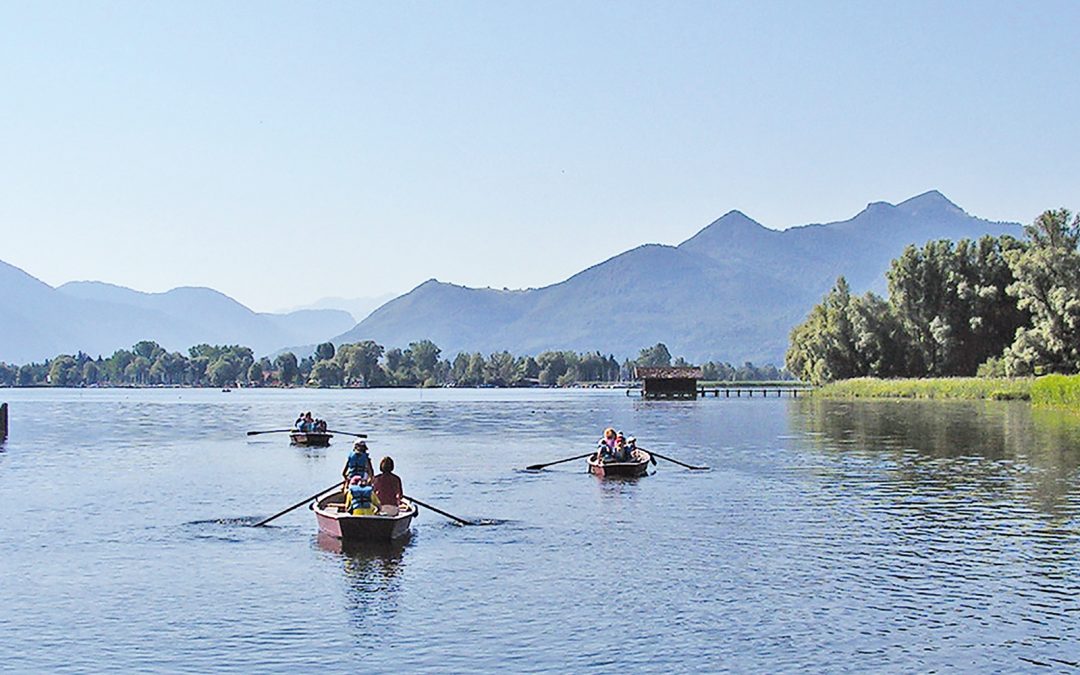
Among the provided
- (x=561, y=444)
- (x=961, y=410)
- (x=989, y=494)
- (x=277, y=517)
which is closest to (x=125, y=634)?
(x=277, y=517)

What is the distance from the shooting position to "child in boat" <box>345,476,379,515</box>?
3606 cm

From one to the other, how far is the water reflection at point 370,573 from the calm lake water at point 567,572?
0.12m

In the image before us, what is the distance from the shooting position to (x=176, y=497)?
51.2m

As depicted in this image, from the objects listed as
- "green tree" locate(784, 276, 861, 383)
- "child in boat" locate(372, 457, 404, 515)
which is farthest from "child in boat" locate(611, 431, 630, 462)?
"green tree" locate(784, 276, 861, 383)

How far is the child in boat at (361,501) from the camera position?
36062 millimetres

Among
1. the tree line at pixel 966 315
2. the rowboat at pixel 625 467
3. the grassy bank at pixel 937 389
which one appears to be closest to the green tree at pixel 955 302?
the tree line at pixel 966 315

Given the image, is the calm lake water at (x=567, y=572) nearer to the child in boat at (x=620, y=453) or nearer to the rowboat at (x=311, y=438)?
the child in boat at (x=620, y=453)

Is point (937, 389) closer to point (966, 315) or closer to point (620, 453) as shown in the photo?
point (966, 315)

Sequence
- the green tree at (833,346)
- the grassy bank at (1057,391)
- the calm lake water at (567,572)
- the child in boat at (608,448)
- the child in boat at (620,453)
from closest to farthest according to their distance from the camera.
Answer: the calm lake water at (567,572) < the child in boat at (620,453) < the child in boat at (608,448) < the grassy bank at (1057,391) < the green tree at (833,346)

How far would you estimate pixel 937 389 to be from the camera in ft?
505

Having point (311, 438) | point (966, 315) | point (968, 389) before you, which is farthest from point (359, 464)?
point (966, 315)

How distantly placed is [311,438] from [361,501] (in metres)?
52.3

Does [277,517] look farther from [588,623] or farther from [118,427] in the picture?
[118,427]

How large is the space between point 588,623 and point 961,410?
348ft
